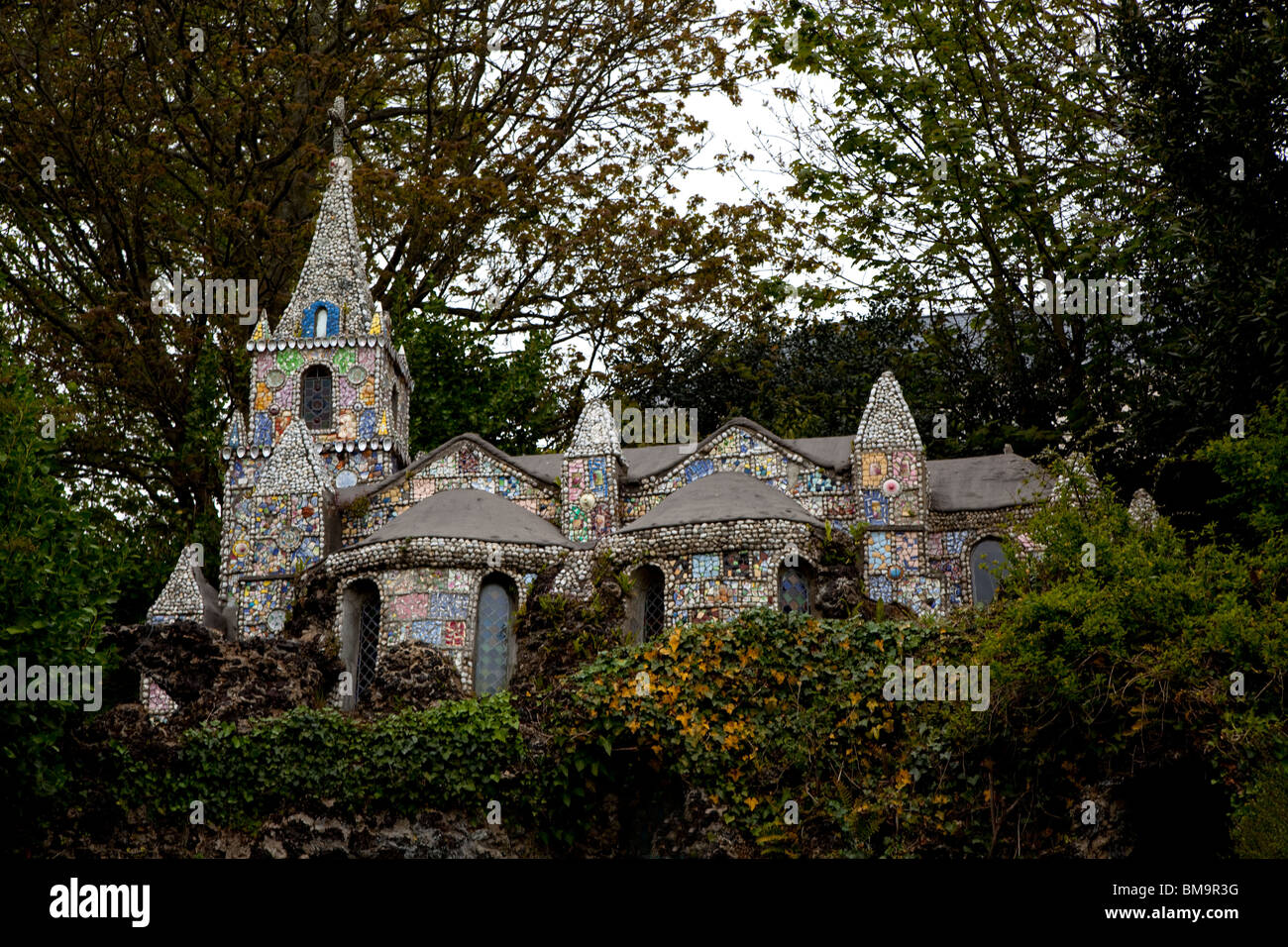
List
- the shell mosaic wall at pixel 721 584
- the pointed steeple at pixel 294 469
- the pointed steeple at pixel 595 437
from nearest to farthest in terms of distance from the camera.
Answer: the shell mosaic wall at pixel 721 584
the pointed steeple at pixel 595 437
the pointed steeple at pixel 294 469

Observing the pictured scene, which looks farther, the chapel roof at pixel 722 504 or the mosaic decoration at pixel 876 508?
the mosaic decoration at pixel 876 508

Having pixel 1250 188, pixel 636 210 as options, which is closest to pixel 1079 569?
pixel 1250 188

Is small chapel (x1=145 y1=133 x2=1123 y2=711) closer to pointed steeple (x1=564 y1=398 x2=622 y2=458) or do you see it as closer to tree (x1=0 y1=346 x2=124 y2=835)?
pointed steeple (x1=564 y1=398 x2=622 y2=458)

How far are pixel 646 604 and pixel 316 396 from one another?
8.87 meters

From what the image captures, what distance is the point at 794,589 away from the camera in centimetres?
2733

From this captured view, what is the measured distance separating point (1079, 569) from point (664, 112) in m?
25.1

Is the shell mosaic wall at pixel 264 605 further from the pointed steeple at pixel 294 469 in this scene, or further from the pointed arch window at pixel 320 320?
the pointed arch window at pixel 320 320

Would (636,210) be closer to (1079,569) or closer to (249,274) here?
(249,274)

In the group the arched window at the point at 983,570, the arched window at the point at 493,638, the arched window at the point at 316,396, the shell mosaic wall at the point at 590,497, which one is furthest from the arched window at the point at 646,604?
the arched window at the point at 316,396

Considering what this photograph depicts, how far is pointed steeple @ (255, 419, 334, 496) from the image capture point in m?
29.9

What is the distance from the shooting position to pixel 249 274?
130 feet

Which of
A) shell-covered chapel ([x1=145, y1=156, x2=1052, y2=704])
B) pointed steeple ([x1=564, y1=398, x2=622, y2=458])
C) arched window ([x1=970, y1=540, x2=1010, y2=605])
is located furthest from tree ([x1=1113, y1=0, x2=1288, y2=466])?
pointed steeple ([x1=564, y1=398, x2=622, y2=458])

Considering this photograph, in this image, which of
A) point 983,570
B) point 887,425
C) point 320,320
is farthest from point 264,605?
point 983,570

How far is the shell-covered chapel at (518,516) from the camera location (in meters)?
27.3
